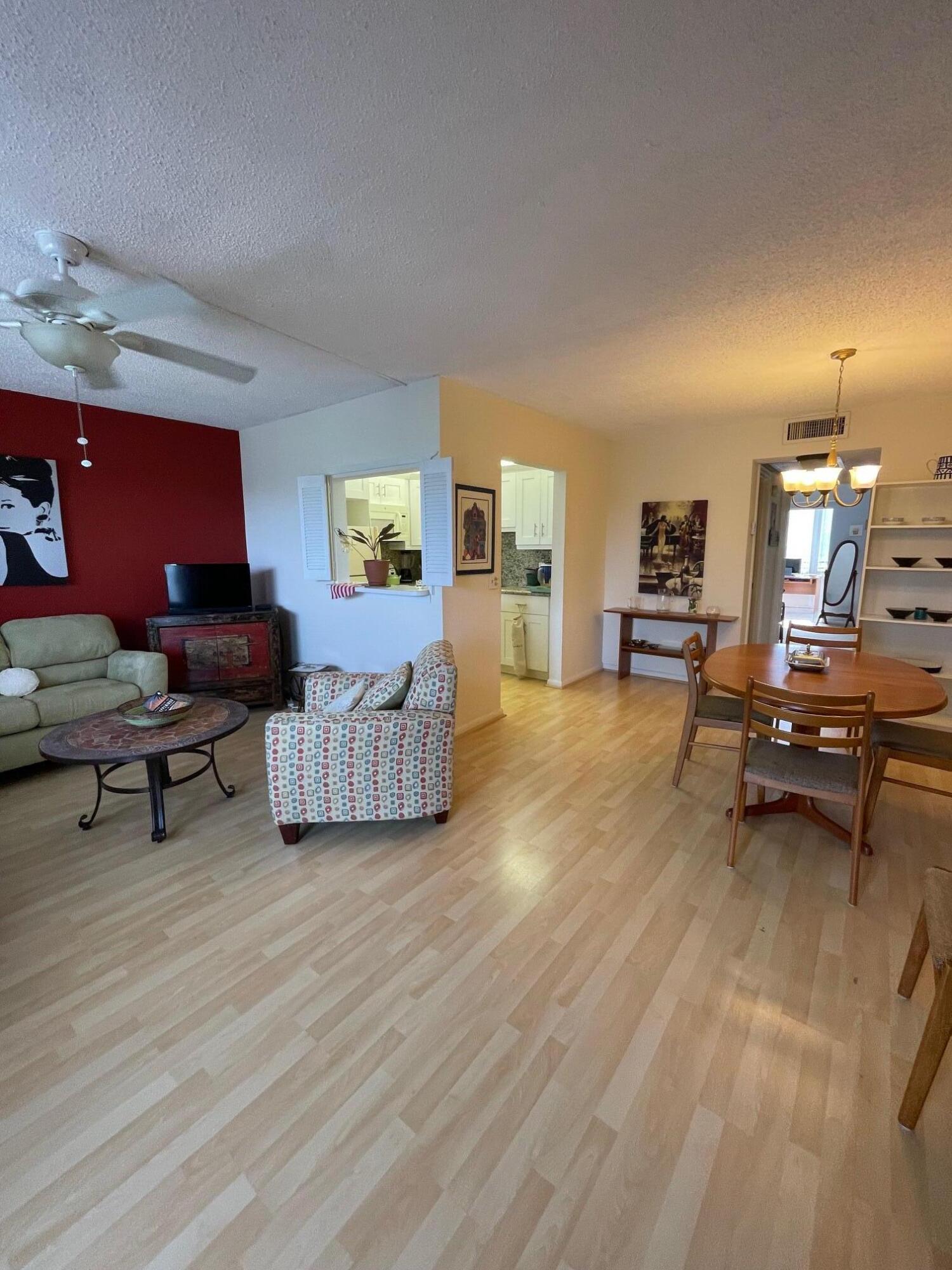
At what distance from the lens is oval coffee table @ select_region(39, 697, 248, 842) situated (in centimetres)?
222

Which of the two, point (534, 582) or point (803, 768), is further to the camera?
point (534, 582)

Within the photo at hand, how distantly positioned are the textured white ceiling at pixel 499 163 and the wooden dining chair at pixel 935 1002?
1994 mm

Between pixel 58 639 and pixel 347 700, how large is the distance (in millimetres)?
2583

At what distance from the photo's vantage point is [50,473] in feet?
12.5

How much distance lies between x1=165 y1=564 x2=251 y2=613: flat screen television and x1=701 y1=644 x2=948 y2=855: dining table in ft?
12.7

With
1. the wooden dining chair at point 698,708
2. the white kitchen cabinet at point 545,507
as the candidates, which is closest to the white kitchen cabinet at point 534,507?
the white kitchen cabinet at point 545,507

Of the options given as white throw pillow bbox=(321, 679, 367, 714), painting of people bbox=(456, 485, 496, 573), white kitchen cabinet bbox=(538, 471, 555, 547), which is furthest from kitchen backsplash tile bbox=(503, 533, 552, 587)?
white throw pillow bbox=(321, 679, 367, 714)

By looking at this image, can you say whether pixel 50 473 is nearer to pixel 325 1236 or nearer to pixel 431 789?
pixel 431 789

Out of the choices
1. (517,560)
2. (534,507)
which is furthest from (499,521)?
(517,560)

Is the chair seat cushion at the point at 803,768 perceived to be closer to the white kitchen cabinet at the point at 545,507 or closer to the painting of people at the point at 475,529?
the painting of people at the point at 475,529

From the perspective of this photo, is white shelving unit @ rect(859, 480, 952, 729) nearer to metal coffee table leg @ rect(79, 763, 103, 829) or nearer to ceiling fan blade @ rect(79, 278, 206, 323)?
ceiling fan blade @ rect(79, 278, 206, 323)

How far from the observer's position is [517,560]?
225 inches

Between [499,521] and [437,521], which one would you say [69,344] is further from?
[499,521]

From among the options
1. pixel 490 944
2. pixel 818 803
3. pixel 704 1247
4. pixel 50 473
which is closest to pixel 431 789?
pixel 490 944
